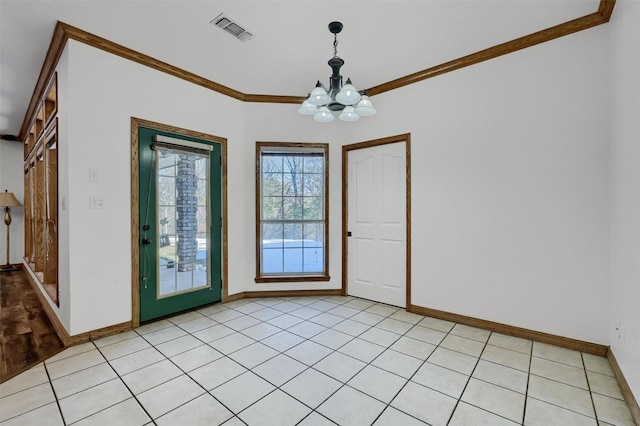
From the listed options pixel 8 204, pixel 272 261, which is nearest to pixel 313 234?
pixel 272 261

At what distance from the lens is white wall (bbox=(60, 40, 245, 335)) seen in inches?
109

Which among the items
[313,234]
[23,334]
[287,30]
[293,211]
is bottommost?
[23,334]

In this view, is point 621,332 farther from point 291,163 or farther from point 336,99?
point 291,163

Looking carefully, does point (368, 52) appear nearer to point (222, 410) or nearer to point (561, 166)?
point (561, 166)

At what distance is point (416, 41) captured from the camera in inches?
117

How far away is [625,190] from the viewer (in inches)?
85.2

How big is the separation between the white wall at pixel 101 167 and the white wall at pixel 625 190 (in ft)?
13.4

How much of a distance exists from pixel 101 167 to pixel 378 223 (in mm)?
3186

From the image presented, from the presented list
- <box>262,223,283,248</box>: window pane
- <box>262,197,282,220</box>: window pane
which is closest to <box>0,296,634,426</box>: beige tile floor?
<box>262,223,283,248</box>: window pane

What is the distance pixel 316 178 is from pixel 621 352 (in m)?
3.52

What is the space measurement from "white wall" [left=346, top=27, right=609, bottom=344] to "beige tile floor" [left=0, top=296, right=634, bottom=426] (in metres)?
0.42

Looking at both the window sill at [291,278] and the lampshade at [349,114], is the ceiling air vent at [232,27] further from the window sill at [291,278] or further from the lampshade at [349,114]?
the window sill at [291,278]

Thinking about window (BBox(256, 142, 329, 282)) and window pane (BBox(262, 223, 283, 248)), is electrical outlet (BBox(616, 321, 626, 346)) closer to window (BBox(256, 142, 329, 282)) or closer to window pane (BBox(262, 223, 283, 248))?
window (BBox(256, 142, 329, 282))

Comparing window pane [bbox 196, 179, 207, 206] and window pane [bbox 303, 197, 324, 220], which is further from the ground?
window pane [bbox 196, 179, 207, 206]
